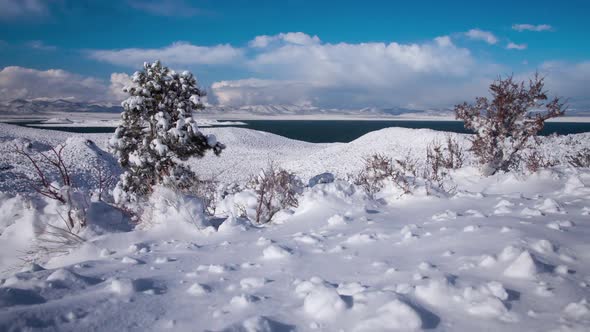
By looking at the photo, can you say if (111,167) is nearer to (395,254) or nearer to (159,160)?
(159,160)

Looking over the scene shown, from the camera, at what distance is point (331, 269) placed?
2.94 metres

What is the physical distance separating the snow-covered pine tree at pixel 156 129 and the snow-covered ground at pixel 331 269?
2.77 m

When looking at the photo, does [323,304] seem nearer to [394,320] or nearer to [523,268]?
[394,320]

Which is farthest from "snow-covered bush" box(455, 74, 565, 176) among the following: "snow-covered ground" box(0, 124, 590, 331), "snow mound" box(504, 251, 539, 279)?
"snow mound" box(504, 251, 539, 279)

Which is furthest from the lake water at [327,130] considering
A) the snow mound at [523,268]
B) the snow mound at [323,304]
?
the snow mound at [323,304]

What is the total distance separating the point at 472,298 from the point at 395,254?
3.29ft

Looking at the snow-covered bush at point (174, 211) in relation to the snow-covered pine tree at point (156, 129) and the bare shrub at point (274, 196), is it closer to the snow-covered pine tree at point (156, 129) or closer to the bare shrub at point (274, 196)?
the bare shrub at point (274, 196)

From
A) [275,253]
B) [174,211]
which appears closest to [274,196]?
[174,211]

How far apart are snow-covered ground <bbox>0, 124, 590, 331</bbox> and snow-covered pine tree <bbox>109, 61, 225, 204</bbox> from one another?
2.77m

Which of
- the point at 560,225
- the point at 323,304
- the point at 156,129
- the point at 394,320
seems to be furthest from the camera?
the point at 156,129

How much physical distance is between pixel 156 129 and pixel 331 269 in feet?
21.4

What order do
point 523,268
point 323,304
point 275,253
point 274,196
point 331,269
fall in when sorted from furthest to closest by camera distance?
point 274,196
point 275,253
point 331,269
point 523,268
point 323,304

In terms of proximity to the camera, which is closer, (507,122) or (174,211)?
(174,211)

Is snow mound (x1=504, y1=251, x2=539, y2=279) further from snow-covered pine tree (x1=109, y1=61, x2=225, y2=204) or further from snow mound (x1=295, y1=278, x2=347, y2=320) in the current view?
snow-covered pine tree (x1=109, y1=61, x2=225, y2=204)
